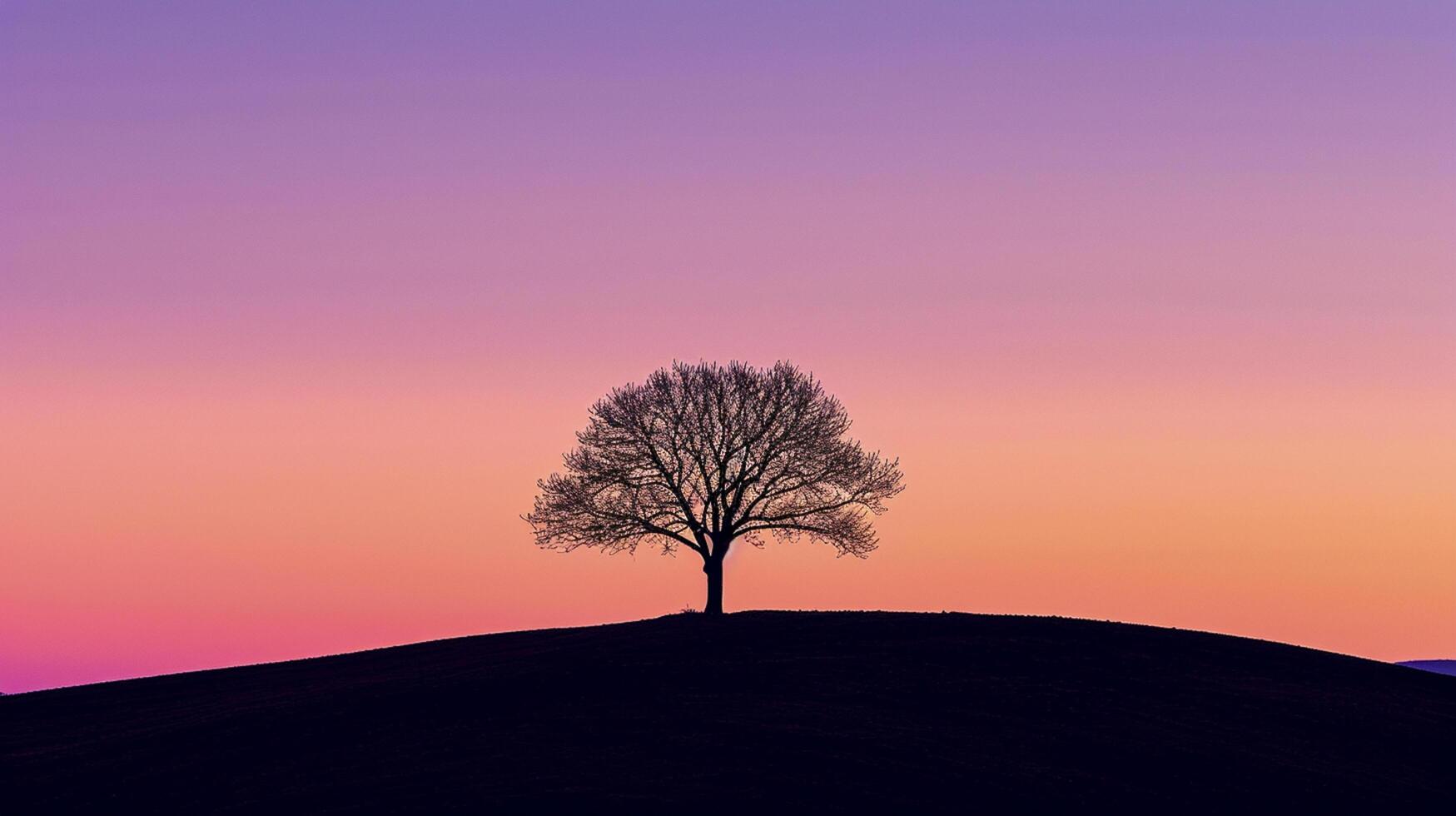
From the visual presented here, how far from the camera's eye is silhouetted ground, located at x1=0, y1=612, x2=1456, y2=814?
35812mm

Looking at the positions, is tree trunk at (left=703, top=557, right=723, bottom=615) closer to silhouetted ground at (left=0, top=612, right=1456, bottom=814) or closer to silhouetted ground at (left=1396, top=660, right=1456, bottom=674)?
silhouetted ground at (left=0, top=612, right=1456, bottom=814)

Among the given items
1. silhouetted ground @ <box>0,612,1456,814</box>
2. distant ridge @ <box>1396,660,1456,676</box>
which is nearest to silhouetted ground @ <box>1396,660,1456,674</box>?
distant ridge @ <box>1396,660,1456,676</box>

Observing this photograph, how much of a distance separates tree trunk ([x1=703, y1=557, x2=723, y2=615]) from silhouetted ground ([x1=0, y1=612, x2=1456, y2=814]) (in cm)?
483

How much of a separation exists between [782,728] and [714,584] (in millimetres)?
25630

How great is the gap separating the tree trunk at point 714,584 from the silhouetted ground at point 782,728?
190 inches

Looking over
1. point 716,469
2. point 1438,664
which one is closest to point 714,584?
point 716,469

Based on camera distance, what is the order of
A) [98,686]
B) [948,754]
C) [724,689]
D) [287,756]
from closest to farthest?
[948,754] → [287,756] → [724,689] → [98,686]

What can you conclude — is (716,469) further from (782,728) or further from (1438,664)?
(1438,664)

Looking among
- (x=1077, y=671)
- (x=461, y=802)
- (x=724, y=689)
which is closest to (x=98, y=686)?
(x=724, y=689)

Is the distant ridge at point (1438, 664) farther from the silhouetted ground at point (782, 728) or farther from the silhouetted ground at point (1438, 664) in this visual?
the silhouetted ground at point (782, 728)

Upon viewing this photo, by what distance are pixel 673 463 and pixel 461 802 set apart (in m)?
33.2

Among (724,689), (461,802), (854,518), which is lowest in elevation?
(461,802)

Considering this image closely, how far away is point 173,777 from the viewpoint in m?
40.3

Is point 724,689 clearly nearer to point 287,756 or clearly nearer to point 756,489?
point 287,756
